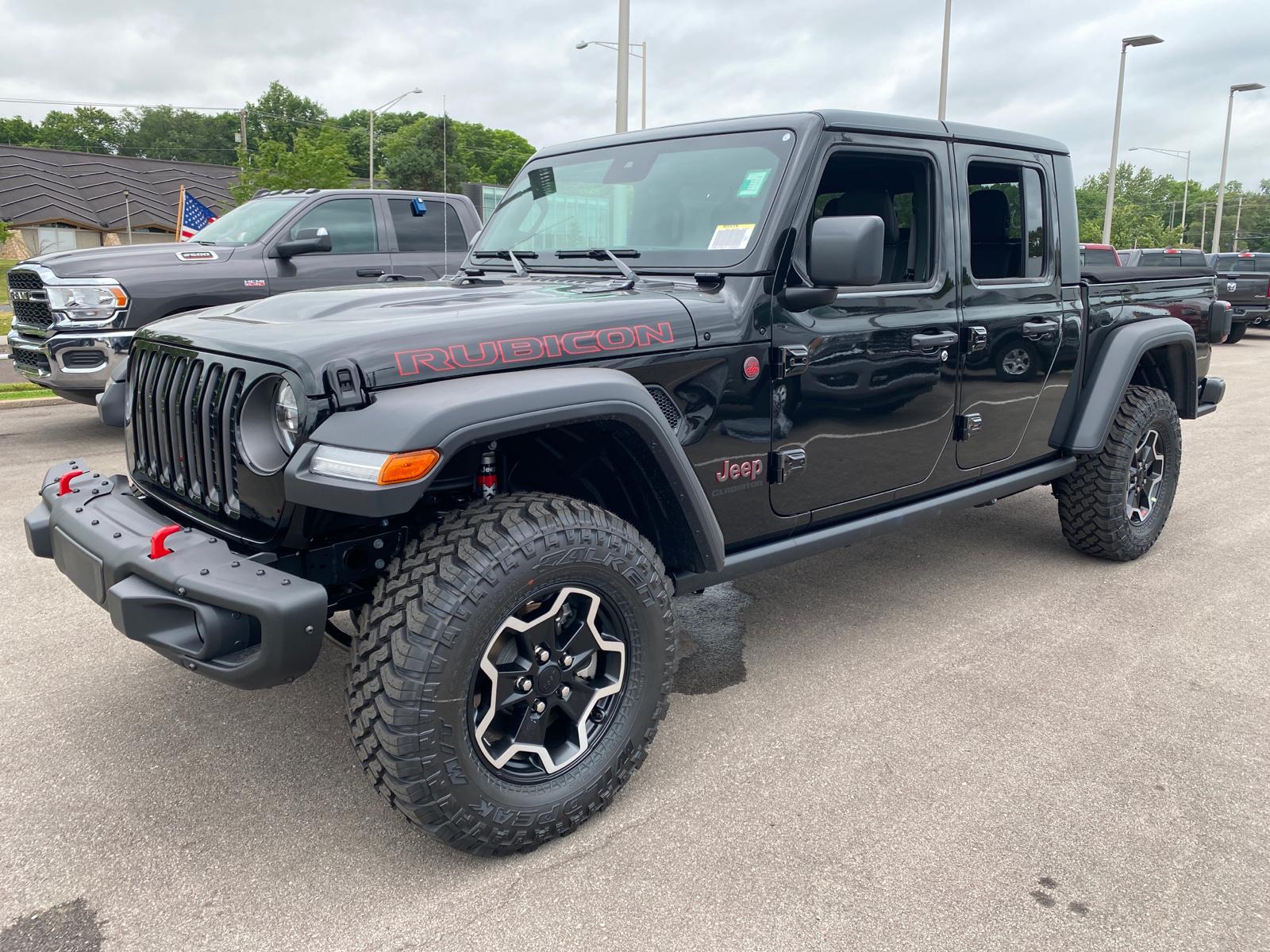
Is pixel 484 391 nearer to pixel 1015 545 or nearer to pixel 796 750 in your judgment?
pixel 796 750

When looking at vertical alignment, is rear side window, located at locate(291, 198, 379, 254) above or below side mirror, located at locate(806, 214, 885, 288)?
above

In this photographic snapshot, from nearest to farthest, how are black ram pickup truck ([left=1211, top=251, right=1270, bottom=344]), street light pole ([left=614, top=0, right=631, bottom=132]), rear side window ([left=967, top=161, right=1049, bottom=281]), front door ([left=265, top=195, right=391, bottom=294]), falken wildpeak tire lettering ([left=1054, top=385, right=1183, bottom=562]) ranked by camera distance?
rear side window ([left=967, top=161, right=1049, bottom=281]), falken wildpeak tire lettering ([left=1054, top=385, right=1183, bottom=562]), front door ([left=265, top=195, right=391, bottom=294]), street light pole ([left=614, top=0, right=631, bottom=132]), black ram pickup truck ([left=1211, top=251, right=1270, bottom=344])

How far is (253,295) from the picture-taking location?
25.2 ft

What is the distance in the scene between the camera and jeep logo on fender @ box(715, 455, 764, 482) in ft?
9.80

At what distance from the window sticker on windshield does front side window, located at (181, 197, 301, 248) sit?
5.78 m

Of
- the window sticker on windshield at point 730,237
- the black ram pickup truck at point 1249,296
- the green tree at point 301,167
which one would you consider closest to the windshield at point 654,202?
the window sticker on windshield at point 730,237

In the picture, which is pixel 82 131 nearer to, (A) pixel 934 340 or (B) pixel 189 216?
(B) pixel 189 216

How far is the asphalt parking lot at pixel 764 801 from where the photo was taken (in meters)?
2.25

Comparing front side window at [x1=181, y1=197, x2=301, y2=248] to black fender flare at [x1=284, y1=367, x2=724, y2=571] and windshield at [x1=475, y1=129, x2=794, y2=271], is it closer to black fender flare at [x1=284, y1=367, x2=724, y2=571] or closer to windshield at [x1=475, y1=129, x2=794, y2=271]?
windshield at [x1=475, y1=129, x2=794, y2=271]

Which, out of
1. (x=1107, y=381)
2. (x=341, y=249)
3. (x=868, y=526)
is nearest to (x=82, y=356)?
(x=341, y=249)

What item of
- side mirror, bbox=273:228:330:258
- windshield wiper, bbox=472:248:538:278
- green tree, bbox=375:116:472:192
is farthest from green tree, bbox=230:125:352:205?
green tree, bbox=375:116:472:192

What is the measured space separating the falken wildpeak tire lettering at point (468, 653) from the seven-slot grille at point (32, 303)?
6277 mm

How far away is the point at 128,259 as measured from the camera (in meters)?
7.33

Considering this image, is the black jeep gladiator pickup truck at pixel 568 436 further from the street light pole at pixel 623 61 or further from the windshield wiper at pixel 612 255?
the street light pole at pixel 623 61
